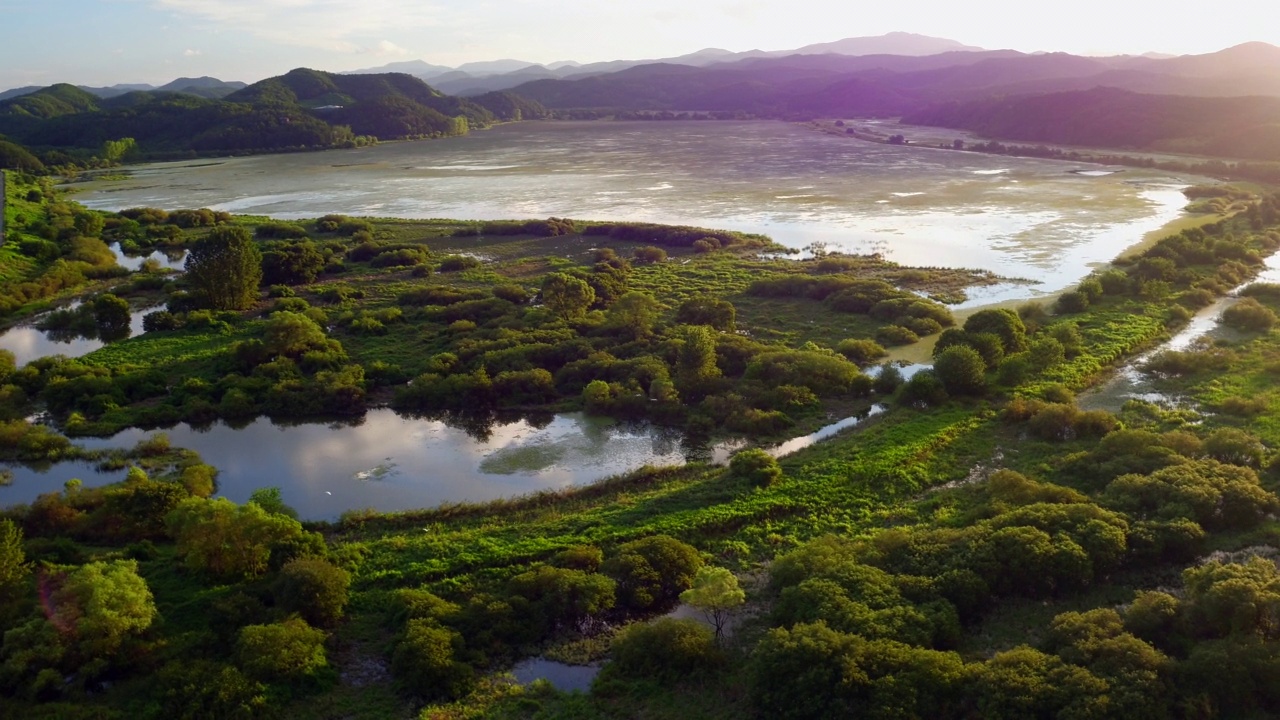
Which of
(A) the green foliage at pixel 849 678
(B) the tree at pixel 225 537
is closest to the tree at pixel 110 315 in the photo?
(B) the tree at pixel 225 537

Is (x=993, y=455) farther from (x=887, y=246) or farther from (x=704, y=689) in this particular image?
(x=887, y=246)

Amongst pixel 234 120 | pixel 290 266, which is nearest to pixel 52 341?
pixel 290 266

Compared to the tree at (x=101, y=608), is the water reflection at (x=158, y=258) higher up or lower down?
higher up

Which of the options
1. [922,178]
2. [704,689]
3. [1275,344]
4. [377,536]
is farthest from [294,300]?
[922,178]

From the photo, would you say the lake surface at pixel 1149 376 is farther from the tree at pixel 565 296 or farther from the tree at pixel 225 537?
the tree at pixel 225 537

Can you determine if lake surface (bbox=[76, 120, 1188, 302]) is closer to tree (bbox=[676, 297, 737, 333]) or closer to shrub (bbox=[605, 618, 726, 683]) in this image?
tree (bbox=[676, 297, 737, 333])

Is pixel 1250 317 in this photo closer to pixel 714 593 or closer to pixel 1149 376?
pixel 1149 376
